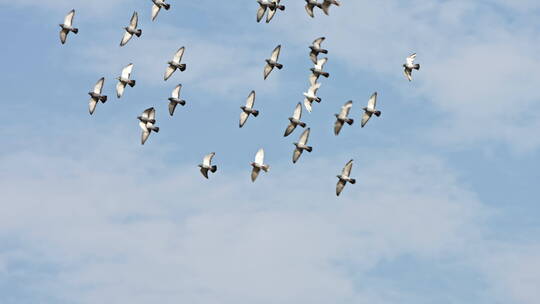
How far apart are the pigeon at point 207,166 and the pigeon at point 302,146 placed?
8501 mm

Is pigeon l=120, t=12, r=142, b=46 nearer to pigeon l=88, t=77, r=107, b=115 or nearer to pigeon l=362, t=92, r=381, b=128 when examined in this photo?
pigeon l=88, t=77, r=107, b=115

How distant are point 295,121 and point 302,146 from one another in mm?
2703

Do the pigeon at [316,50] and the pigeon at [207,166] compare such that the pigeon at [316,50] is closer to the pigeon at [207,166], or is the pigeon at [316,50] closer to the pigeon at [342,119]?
the pigeon at [342,119]

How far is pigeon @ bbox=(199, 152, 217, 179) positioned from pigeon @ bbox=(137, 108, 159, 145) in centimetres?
693

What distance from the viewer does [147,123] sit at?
150 meters

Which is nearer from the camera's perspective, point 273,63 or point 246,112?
point 273,63

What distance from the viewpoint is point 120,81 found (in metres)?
150

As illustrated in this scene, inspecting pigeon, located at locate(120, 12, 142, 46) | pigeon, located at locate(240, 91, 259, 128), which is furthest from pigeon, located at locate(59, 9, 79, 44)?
pigeon, located at locate(240, 91, 259, 128)

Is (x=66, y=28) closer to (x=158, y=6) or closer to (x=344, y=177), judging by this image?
(x=158, y=6)

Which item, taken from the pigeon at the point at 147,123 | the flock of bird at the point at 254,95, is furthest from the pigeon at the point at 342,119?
the pigeon at the point at 147,123

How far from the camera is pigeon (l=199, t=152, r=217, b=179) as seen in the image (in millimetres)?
144125

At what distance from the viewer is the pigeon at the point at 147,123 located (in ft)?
489

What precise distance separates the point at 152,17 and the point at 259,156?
723 inches

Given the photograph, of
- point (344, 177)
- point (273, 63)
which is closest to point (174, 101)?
point (273, 63)
